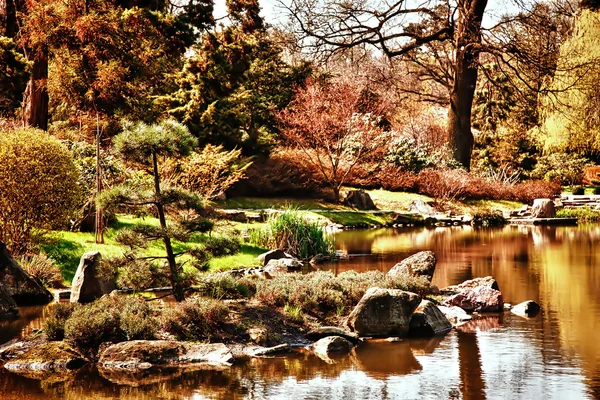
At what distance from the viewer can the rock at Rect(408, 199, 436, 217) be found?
1148 inches

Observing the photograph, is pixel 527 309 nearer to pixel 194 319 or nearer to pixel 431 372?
pixel 431 372

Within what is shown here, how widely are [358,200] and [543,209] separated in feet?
21.9

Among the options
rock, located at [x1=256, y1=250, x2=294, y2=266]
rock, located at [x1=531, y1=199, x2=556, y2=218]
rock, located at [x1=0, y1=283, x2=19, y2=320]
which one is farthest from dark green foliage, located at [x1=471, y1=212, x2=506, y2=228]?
rock, located at [x1=0, y1=283, x2=19, y2=320]

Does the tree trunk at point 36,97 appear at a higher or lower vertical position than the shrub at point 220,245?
higher

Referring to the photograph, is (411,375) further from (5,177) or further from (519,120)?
(519,120)

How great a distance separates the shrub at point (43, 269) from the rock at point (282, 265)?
4.20 metres

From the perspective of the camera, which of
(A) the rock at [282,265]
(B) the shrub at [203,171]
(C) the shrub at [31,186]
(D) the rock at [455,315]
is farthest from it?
(B) the shrub at [203,171]

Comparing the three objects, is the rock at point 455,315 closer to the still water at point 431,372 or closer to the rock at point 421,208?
the still water at point 431,372

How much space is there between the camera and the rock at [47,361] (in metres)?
8.92

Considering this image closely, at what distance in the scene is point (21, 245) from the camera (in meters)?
14.2

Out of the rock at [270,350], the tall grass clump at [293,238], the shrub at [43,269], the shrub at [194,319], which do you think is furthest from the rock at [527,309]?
the shrub at [43,269]

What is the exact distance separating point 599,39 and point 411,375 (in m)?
28.9

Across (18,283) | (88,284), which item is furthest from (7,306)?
(88,284)

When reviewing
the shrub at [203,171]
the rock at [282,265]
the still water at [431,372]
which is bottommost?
the still water at [431,372]
